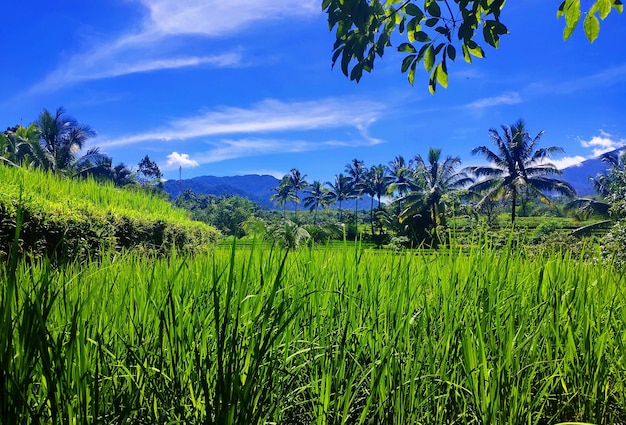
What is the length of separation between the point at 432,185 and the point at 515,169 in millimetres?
7157

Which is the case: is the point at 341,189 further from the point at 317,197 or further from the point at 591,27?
the point at 591,27

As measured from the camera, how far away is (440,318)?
1.52 metres

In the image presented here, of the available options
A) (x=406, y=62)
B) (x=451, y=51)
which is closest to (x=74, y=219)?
(x=406, y=62)

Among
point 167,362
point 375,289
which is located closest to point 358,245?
point 375,289

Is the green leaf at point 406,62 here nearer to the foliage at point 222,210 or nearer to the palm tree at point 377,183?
the foliage at point 222,210

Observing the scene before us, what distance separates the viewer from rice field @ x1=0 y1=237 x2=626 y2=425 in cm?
92

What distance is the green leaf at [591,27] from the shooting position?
1637mm

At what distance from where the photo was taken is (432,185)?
38.5m

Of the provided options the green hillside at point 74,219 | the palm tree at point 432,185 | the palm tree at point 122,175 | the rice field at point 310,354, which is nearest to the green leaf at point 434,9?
the rice field at point 310,354

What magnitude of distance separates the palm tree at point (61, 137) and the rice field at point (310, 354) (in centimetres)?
3803

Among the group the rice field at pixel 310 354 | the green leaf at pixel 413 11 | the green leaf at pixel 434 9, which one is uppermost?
the green leaf at pixel 413 11

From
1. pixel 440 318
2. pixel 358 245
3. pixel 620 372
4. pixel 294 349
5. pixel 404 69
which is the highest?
pixel 404 69

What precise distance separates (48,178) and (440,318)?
8607mm

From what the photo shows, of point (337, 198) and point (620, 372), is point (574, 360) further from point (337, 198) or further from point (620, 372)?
point (337, 198)
